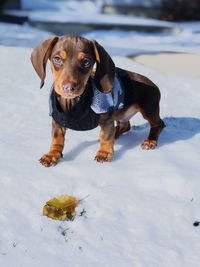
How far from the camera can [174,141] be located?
179 inches

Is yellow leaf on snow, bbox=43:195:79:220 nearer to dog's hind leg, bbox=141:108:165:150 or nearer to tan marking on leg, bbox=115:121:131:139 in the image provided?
dog's hind leg, bbox=141:108:165:150

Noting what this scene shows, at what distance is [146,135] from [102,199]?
1.51m

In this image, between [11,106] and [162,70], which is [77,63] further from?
[162,70]

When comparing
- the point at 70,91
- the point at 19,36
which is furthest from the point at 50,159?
the point at 19,36

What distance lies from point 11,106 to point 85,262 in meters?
2.92

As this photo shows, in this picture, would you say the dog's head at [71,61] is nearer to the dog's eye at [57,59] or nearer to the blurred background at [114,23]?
the dog's eye at [57,59]

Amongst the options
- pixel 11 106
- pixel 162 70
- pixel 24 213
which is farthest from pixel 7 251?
pixel 162 70

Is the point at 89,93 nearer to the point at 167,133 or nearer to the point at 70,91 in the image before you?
the point at 70,91

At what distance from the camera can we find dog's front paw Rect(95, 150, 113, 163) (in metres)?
3.93

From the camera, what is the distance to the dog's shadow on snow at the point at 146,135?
423 cm

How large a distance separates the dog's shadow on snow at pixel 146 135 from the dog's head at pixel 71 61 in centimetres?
80

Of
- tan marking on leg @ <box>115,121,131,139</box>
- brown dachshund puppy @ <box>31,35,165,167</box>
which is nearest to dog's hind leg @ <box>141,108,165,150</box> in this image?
brown dachshund puppy @ <box>31,35,165,167</box>

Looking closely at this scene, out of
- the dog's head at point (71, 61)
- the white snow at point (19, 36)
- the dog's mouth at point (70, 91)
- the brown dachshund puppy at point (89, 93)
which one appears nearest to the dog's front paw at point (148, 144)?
the brown dachshund puppy at point (89, 93)

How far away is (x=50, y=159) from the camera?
3.84 metres
